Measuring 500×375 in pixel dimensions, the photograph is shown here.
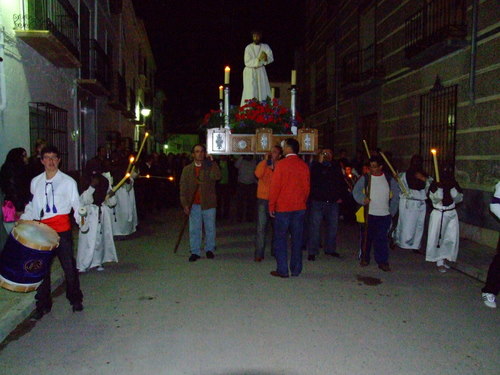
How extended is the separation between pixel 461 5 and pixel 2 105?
30.3ft

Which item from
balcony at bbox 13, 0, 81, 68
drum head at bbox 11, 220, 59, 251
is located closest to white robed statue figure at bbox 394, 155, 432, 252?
drum head at bbox 11, 220, 59, 251

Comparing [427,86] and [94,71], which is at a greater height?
[94,71]

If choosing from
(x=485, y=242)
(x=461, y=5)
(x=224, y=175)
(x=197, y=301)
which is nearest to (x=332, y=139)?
(x=224, y=175)

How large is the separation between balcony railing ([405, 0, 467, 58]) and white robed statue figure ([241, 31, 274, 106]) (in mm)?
3773

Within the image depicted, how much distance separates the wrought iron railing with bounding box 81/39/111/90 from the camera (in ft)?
49.5

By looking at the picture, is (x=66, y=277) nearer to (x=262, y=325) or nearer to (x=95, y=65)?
(x=262, y=325)

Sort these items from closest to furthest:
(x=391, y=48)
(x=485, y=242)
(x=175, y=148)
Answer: (x=485, y=242) → (x=391, y=48) → (x=175, y=148)

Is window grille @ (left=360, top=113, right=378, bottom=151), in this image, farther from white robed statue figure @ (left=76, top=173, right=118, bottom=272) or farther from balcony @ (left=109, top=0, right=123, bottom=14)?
balcony @ (left=109, top=0, right=123, bottom=14)

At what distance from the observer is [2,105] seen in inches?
332

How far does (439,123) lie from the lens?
11.8 m

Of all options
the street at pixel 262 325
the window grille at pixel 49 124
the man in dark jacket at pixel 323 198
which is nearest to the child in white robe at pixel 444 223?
the street at pixel 262 325

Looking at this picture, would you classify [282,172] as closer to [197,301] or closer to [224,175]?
[197,301]

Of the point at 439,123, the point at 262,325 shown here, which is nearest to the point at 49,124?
the point at 262,325

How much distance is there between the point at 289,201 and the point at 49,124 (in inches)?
264
